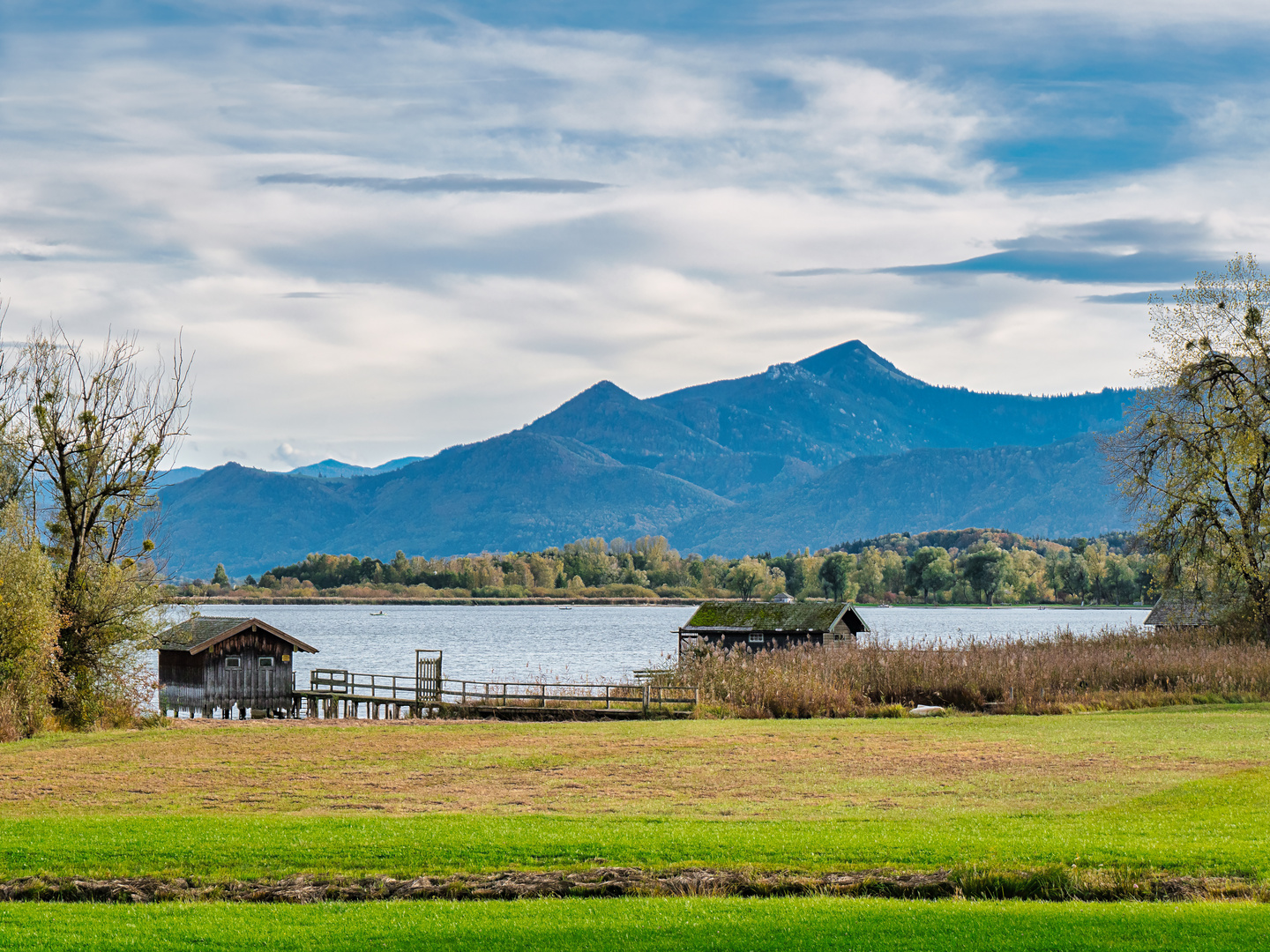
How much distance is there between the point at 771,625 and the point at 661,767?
92.6ft

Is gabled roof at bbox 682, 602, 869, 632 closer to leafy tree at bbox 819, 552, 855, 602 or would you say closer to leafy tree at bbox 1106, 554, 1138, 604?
leafy tree at bbox 1106, 554, 1138, 604

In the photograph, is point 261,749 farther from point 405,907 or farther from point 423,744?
point 405,907

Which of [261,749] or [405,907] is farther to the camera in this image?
[261,749]

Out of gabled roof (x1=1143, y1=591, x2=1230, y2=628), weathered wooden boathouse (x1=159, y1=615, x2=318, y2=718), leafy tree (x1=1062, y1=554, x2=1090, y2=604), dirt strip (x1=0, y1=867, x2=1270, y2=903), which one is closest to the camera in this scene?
dirt strip (x1=0, y1=867, x2=1270, y2=903)

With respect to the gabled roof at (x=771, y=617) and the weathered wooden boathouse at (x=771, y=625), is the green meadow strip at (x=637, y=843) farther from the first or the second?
the gabled roof at (x=771, y=617)

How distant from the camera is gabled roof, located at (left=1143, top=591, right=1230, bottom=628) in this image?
4303 centimetres

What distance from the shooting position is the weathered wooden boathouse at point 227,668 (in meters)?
49.6

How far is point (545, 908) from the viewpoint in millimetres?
11430

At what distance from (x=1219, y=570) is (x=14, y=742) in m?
39.6

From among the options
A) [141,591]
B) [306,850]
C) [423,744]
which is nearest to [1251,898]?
[306,850]

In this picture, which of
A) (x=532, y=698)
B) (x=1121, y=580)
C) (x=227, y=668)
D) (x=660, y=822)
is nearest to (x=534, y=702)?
(x=532, y=698)

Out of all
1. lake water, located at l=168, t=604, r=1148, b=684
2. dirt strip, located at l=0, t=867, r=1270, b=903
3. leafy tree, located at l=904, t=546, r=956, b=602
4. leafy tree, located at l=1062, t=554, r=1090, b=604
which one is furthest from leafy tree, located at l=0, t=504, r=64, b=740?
leafy tree, located at l=1062, t=554, r=1090, b=604

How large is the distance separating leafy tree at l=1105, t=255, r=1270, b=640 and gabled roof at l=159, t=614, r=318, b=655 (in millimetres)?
36524

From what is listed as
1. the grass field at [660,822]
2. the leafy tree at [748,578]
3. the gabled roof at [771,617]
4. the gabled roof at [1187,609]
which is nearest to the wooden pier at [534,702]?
the gabled roof at [771,617]
